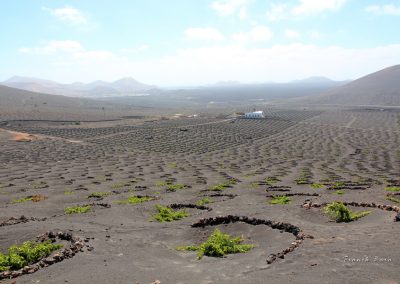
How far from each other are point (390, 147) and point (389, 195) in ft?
156

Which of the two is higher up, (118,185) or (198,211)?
(198,211)

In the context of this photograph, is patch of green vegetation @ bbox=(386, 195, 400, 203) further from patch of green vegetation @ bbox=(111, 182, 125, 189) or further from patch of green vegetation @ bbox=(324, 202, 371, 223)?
patch of green vegetation @ bbox=(111, 182, 125, 189)

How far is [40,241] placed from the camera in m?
19.1

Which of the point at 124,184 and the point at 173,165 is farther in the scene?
the point at 173,165

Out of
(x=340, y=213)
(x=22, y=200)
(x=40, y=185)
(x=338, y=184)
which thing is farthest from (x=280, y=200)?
(x=40, y=185)

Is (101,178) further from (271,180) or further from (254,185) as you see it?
(271,180)

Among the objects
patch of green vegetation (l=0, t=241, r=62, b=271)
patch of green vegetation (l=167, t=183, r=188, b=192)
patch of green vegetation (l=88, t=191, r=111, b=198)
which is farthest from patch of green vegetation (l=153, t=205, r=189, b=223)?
patch of green vegetation (l=167, t=183, r=188, b=192)

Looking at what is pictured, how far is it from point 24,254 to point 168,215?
28.9 ft

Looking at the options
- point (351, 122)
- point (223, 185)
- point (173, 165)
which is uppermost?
point (223, 185)

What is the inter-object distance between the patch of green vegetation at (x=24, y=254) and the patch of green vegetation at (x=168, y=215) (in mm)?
6511

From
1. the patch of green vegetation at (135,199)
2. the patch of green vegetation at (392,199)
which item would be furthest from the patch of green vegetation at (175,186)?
the patch of green vegetation at (392,199)

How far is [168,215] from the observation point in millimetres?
23938

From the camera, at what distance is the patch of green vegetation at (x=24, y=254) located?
15852 millimetres

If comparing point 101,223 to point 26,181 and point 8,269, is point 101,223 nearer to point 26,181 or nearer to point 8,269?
point 8,269
